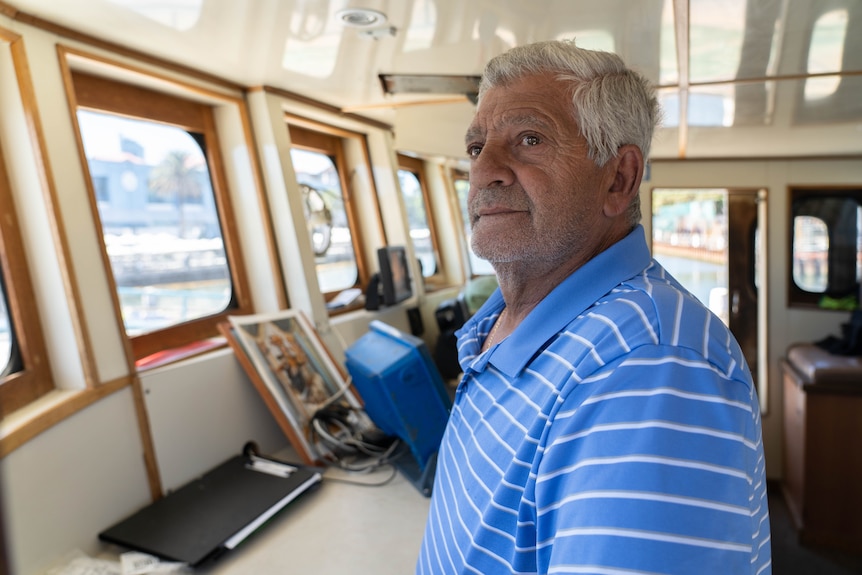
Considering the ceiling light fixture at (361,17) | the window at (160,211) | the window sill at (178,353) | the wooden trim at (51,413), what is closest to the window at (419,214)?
the window at (160,211)

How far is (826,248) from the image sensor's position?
430 cm

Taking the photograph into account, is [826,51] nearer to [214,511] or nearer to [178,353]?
[214,511]

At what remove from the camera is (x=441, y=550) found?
0.93 meters

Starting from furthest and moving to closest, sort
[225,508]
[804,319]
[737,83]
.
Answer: [804,319], [737,83], [225,508]

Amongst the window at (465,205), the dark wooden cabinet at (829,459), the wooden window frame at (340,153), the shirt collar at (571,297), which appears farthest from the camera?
the window at (465,205)

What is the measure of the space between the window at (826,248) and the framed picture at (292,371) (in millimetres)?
3775

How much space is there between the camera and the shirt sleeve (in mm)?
559

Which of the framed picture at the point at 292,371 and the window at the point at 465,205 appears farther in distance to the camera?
the window at the point at 465,205

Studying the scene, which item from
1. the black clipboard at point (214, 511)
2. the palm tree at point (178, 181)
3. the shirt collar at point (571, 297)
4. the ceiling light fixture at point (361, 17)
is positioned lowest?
the black clipboard at point (214, 511)

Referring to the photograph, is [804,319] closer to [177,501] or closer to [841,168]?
[841,168]

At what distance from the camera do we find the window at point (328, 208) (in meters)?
3.07

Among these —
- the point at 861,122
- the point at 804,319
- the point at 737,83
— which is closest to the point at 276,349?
the point at 737,83

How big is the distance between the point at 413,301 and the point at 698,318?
2.80 meters

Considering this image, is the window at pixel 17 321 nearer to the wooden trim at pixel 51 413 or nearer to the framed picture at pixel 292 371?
the wooden trim at pixel 51 413
